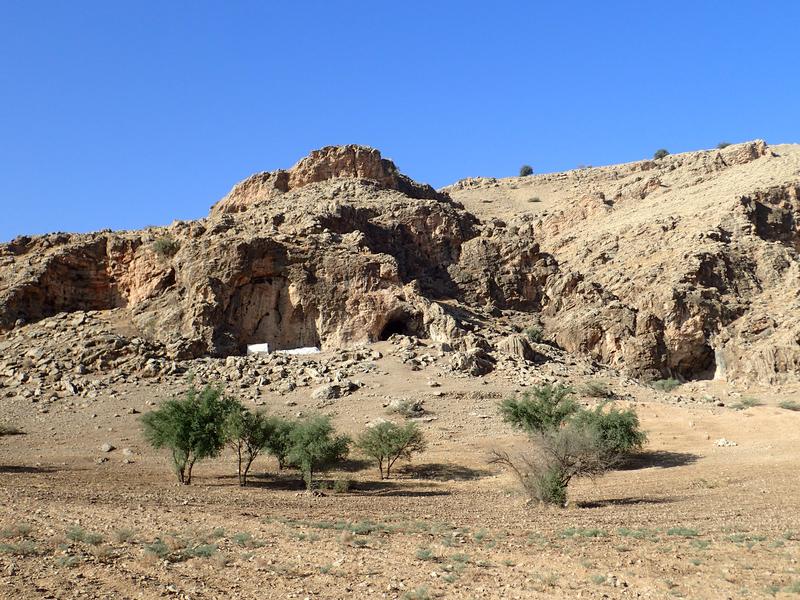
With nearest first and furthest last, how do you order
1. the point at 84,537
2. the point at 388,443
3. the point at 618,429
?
the point at 84,537, the point at 388,443, the point at 618,429

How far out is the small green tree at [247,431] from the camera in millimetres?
21391

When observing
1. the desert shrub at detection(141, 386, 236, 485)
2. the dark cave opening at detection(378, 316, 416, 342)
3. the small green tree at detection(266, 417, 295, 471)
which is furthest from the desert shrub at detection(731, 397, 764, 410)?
the desert shrub at detection(141, 386, 236, 485)

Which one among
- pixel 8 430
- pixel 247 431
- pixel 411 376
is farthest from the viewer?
pixel 411 376

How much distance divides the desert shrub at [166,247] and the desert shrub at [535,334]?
82.6 ft

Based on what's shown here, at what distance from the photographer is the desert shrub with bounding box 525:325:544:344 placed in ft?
144

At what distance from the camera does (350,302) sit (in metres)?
41.8

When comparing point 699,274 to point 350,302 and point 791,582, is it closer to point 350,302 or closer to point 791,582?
point 350,302

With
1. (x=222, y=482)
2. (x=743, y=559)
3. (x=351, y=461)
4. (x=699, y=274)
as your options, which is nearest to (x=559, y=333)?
(x=699, y=274)

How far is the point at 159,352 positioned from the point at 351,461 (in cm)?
1726

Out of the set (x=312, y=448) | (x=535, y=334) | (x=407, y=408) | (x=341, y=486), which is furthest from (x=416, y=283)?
(x=341, y=486)

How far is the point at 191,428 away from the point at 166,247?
86.7 ft

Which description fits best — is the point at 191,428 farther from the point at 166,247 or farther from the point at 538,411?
the point at 166,247

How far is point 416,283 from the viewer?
4394 centimetres

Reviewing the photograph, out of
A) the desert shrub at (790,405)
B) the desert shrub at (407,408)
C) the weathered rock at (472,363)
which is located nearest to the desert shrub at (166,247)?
the weathered rock at (472,363)
